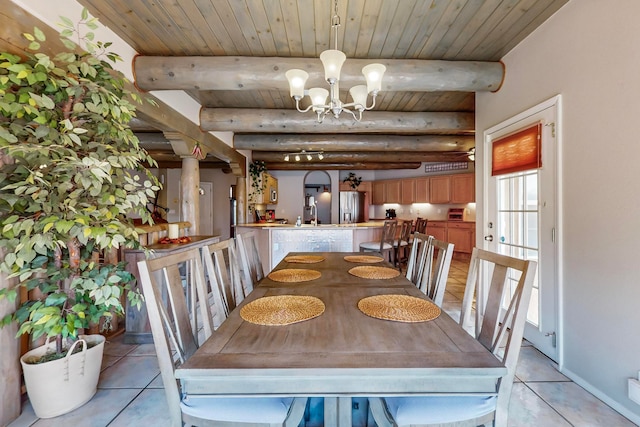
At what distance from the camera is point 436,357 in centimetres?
97

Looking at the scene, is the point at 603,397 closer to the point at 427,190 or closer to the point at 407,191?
the point at 427,190

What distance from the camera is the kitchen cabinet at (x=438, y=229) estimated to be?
739 cm

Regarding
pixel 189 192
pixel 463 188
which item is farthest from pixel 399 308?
pixel 463 188

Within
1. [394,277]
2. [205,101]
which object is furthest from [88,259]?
[205,101]

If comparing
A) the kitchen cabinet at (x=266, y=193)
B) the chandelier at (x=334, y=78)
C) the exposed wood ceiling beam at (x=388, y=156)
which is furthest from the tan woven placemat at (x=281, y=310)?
the exposed wood ceiling beam at (x=388, y=156)

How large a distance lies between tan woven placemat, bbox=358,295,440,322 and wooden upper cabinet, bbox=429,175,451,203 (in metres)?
6.44

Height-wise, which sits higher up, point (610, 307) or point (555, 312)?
point (610, 307)

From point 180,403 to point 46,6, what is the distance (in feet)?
7.99

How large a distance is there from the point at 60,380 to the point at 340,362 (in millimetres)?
1835

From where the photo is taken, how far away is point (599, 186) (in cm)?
192

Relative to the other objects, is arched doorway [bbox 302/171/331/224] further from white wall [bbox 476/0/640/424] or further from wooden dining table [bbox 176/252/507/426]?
wooden dining table [bbox 176/252/507/426]

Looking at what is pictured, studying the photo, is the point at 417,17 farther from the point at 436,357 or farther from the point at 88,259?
the point at 88,259

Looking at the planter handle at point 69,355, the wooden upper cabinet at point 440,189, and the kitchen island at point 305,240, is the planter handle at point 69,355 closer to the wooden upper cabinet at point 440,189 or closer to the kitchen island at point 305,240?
the kitchen island at point 305,240

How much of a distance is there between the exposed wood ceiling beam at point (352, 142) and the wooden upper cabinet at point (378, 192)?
3265mm
